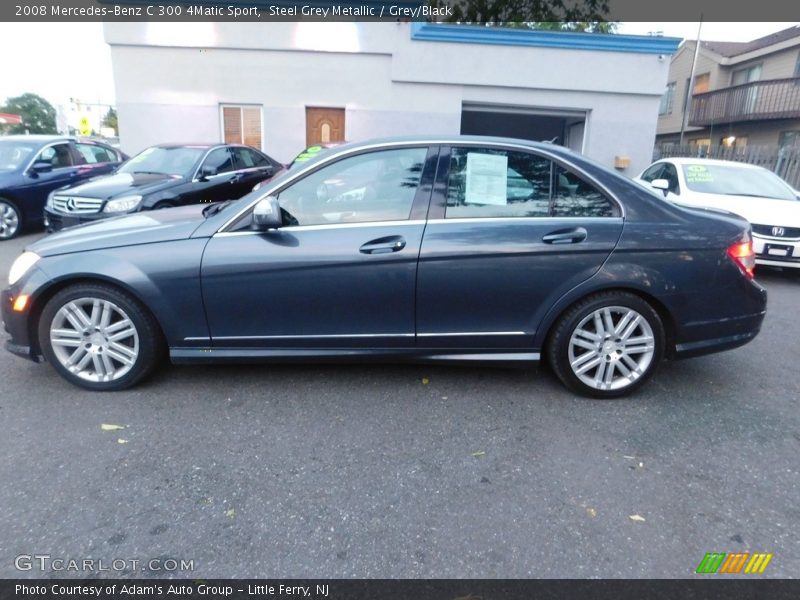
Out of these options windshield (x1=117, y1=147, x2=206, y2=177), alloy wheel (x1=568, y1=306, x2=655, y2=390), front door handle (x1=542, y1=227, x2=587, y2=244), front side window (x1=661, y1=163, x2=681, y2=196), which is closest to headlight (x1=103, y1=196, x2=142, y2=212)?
windshield (x1=117, y1=147, x2=206, y2=177)

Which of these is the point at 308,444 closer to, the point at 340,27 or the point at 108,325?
the point at 108,325

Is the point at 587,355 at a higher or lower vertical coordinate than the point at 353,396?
higher

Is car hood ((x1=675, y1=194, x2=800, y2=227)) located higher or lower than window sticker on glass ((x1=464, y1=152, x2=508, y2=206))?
lower

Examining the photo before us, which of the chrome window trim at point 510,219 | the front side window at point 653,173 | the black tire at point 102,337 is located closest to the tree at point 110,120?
the front side window at point 653,173

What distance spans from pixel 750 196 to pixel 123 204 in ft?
27.5

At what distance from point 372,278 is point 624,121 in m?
11.9

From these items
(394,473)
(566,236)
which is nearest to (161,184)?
(566,236)

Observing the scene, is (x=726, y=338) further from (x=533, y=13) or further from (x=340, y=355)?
(x=533, y=13)

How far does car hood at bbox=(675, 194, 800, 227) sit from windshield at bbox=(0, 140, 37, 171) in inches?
388

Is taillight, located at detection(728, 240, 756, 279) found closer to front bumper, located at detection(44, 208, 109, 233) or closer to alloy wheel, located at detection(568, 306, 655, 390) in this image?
alloy wheel, located at detection(568, 306, 655, 390)

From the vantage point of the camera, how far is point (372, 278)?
10.7 feet

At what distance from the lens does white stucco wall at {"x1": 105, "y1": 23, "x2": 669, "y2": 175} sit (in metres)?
12.2
